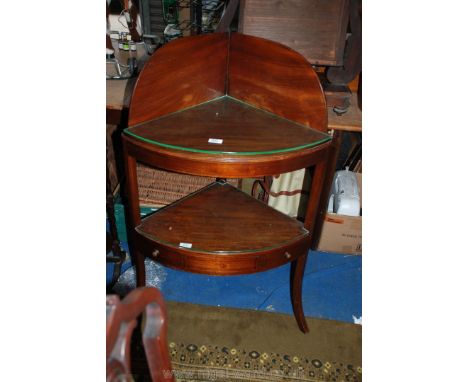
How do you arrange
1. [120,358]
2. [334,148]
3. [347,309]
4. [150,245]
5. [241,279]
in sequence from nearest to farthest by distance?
[120,358]
[150,245]
[334,148]
[347,309]
[241,279]

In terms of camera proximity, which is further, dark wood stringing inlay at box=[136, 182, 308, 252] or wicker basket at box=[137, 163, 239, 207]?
wicker basket at box=[137, 163, 239, 207]

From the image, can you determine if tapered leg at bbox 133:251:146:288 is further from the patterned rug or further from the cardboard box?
the cardboard box

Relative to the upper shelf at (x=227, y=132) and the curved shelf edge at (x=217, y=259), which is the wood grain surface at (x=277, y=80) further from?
the curved shelf edge at (x=217, y=259)

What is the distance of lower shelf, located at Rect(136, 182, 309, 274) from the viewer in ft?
3.66

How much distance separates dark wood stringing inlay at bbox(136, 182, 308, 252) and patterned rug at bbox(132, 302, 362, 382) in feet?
1.57

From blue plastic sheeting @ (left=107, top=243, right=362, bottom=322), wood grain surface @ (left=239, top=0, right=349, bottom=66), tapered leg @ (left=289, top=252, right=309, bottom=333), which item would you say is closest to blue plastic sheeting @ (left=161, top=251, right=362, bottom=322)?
blue plastic sheeting @ (left=107, top=243, right=362, bottom=322)

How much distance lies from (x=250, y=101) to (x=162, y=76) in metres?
0.31

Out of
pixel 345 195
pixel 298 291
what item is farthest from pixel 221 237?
pixel 345 195

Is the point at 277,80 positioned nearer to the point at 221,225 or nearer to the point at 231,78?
the point at 231,78

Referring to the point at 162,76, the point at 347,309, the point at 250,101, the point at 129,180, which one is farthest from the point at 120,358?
the point at 347,309

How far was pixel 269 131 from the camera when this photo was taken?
1.02 meters

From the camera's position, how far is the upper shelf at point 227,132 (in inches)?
36.4

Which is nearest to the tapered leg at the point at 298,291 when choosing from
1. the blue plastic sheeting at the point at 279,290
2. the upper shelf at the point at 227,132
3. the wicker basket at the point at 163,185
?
the blue plastic sheeting at the point at 279,290

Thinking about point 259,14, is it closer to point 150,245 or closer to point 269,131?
point 269,131
